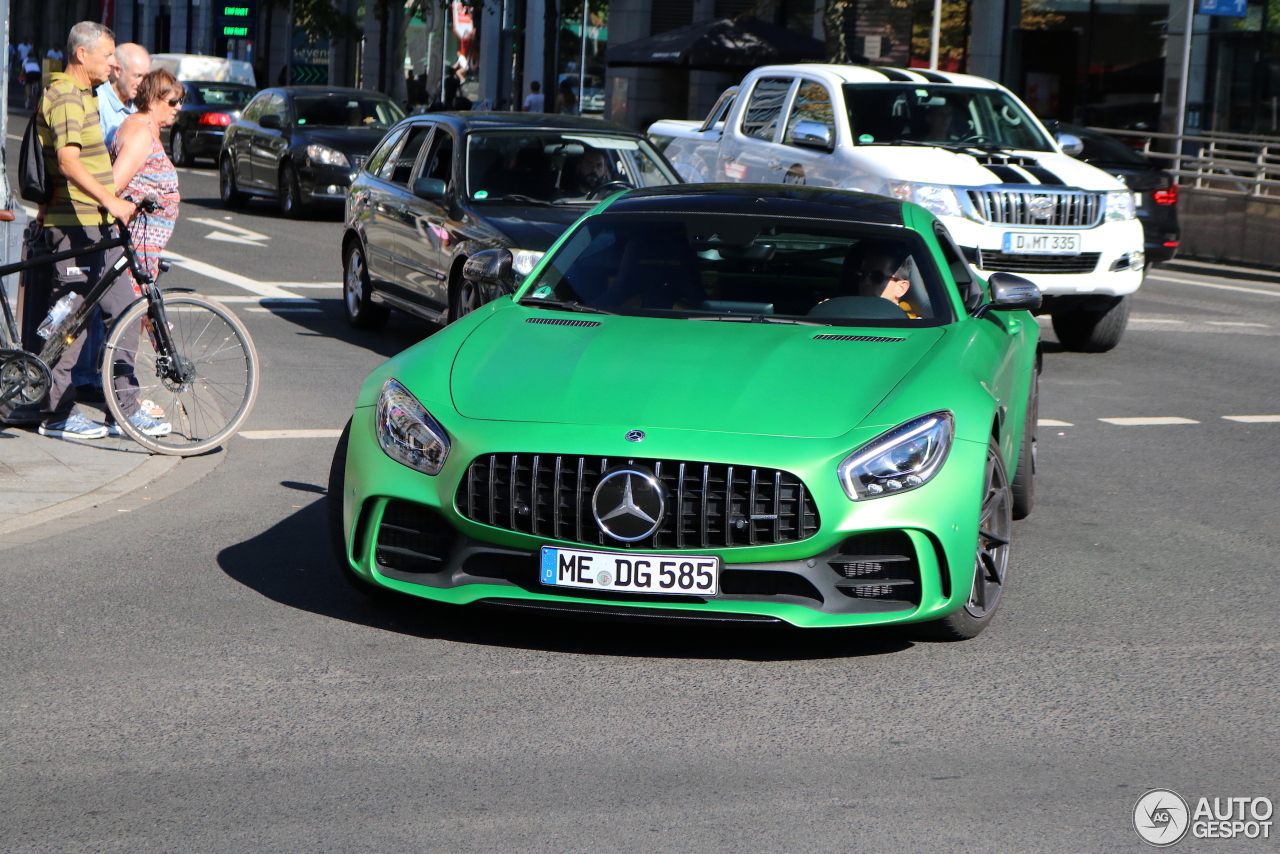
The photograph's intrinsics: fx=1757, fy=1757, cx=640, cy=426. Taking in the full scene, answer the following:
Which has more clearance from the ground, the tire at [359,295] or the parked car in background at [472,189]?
the parked car in background at [472,189]

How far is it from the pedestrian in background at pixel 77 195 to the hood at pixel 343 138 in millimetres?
13806

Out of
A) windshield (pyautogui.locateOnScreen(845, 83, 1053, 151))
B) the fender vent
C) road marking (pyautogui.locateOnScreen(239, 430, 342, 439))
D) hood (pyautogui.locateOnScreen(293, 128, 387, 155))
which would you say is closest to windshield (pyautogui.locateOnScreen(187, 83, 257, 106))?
hood (pyautogui.locateOnScreen(293, 128, 387, 155))

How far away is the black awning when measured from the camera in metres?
30.7

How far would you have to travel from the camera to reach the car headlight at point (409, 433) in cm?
529

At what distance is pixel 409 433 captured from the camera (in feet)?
17.7

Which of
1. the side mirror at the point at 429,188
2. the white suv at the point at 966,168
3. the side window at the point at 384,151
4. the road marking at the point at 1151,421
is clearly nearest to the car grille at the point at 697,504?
the road marking at the point at 1151,421

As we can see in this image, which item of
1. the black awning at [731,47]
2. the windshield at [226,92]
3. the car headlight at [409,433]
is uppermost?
the black awning at [731,47]

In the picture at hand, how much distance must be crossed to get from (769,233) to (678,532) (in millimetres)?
1983

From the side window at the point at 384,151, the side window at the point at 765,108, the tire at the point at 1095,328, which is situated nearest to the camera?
the side window at the point at 384,151

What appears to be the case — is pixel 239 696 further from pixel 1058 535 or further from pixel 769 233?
pixel 1058 535

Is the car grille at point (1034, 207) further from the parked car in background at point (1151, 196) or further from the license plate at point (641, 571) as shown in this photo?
the license plate at point (641, 571)

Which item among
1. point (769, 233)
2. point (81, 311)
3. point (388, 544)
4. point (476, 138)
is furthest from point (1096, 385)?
point (388, 544)

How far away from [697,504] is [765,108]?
10.8m

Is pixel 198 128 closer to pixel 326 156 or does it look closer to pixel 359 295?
pixel 326 156
